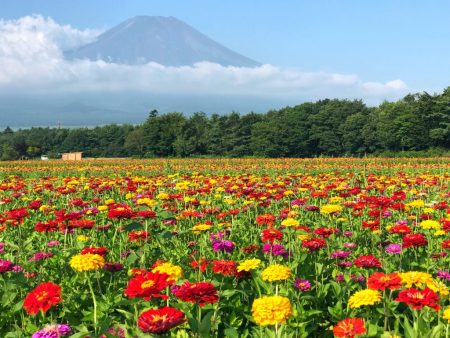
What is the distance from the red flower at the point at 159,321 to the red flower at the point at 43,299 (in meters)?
0.73

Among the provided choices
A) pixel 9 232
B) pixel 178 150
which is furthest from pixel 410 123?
pixel 9 232

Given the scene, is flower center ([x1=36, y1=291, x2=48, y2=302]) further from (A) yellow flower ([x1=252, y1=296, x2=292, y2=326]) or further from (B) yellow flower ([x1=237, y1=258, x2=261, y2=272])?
(B) yellow flower ([x1=237, y1=258, x2=261, y2=272])

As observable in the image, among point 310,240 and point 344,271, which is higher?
point 310,240

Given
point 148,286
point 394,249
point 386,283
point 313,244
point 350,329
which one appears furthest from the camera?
point 394,249

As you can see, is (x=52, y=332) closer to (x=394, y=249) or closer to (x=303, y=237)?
(x=303, y=237)

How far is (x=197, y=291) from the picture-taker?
2438mm

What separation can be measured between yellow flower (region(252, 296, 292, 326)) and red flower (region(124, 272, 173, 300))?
0.49m

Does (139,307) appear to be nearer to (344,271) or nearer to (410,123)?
(344,271)

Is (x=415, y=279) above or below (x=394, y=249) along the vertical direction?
above

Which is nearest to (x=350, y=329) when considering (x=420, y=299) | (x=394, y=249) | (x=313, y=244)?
(x=420, y=299)

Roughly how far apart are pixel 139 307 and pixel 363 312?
1.63 metres

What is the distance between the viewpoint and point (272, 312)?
224 cm

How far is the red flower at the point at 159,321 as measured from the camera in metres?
1.85

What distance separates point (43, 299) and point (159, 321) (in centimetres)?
87
